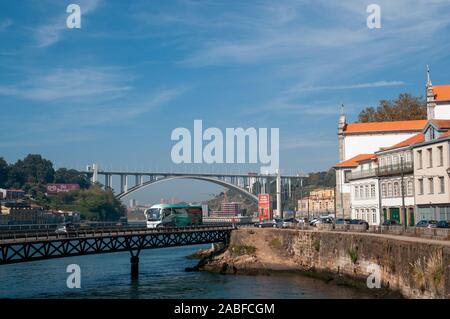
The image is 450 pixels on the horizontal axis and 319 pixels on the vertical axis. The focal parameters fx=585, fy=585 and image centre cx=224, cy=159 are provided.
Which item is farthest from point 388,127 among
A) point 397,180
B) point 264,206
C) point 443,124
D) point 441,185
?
point 264,206

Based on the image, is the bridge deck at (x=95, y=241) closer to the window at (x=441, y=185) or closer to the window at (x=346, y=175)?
the window at (x=346, y=175)

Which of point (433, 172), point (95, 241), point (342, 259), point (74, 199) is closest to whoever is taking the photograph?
point (342, 259)

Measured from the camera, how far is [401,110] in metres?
92.8

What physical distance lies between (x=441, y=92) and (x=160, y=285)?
132ft

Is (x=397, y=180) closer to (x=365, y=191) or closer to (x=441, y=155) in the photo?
(x=365, y=191)

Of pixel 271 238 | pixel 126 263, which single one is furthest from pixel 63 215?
pixel 271 238

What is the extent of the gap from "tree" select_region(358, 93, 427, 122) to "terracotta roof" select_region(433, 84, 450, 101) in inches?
Result: 895

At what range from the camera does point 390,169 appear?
199 feet

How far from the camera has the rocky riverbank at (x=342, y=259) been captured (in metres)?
27.9

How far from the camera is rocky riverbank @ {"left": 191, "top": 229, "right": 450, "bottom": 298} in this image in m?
27.9

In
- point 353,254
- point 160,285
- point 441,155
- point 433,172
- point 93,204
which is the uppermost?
point 441,155

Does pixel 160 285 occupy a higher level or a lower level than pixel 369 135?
lower

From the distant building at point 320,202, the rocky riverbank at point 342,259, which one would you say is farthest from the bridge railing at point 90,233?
the distant building at point 320,202
